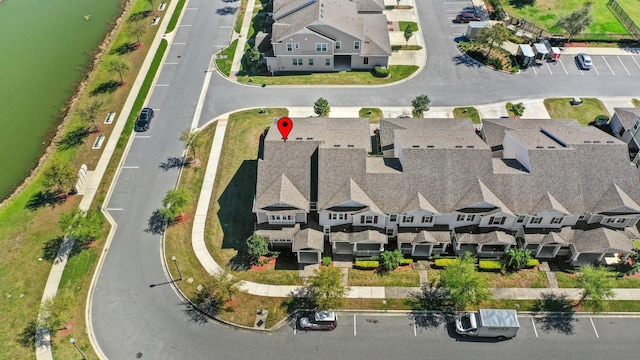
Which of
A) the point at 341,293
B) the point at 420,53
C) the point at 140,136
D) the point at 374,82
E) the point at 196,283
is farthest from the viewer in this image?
the point at 420,53

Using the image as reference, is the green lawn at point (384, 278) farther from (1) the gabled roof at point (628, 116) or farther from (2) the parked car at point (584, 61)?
(2) the parked car at point (584, 61)

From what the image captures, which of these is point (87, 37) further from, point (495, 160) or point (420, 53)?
point (495, 160)

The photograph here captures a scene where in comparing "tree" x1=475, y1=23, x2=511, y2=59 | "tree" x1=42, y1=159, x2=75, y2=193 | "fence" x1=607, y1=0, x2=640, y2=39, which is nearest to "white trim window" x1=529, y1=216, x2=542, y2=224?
"tree" x1=475, y1=23, x2=511, y2=59

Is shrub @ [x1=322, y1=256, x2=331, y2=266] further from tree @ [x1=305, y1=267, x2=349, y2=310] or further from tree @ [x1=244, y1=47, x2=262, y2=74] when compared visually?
tree @ [x1=244, y1=47, x2=262, y2=74]

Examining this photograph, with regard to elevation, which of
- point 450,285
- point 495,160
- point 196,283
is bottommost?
point 196,283

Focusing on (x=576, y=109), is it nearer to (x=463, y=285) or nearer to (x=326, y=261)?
(x=463, y=285)

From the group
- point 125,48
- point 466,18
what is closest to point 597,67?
point 466,18

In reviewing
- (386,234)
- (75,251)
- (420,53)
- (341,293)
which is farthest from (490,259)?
(75,251)

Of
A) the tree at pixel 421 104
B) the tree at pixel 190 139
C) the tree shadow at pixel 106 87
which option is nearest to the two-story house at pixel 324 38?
the tree at pixel 421 104
